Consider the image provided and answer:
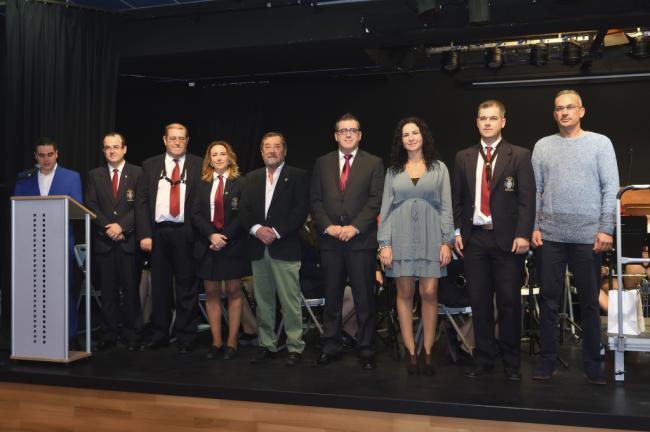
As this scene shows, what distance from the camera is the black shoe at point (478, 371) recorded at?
4207 mm

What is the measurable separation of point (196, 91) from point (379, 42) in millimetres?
3707

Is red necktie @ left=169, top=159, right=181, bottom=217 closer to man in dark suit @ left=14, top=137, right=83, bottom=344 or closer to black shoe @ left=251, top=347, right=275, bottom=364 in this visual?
man in dark suit @ left=14, top=137, right=83, bottom=344

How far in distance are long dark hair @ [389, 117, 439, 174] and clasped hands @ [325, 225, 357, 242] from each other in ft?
1.52

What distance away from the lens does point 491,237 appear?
411cm

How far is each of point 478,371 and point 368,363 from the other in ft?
2.32

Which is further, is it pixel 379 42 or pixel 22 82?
pixel 379 42

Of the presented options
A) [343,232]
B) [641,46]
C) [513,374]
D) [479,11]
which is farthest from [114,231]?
[641,46]

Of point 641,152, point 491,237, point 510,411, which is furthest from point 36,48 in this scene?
point 641,152

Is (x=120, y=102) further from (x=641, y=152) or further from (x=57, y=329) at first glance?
(x=641, y=152)

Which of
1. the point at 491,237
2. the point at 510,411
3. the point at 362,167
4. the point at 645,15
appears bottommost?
the point at 510,411

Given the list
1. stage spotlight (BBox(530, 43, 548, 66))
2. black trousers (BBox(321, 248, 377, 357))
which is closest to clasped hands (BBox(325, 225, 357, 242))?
black trousers (BBox(321, 248, 377, 357))

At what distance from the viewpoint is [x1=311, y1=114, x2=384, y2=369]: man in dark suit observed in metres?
4.46

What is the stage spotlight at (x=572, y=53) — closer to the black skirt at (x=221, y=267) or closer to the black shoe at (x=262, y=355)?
the black skirt at (x=221, y=267)

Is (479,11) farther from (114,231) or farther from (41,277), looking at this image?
(41,277)
